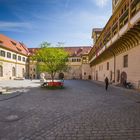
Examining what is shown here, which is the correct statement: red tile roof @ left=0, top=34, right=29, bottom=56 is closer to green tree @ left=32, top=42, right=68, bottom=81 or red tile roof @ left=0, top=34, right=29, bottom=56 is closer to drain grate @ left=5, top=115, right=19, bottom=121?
green tree @ left=32, top=42, right=68, bottom=81

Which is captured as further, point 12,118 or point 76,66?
point 76,66

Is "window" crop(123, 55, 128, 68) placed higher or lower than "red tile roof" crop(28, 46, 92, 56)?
lower

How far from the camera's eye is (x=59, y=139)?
441 cm

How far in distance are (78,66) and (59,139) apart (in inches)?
2117

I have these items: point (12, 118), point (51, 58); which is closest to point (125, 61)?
point (51, 58)

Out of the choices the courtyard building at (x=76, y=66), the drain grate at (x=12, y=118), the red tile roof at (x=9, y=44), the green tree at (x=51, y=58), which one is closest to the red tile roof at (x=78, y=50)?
the courtyard building at (x=76, y=66)

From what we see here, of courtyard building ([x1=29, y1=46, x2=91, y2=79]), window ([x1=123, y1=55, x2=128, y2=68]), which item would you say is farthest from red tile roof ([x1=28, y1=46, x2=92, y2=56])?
window ([x1=123, y1=55, x2=128, y2=68])

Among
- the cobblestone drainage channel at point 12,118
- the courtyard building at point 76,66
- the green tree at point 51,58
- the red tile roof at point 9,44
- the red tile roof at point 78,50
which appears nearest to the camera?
the cobblestone drainage channel at point 12,118

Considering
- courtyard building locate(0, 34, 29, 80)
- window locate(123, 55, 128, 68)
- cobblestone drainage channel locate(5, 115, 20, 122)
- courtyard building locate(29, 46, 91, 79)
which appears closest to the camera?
cobblestone drainage channel locate(5, 115, 20, 122)

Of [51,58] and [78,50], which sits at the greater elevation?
[78,50]

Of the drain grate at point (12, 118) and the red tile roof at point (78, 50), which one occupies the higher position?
the red tile roof at point (78, 50)

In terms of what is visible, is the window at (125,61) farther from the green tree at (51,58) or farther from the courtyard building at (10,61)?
the courtyard building at (10,61)

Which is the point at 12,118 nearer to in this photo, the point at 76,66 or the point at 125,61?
the point at 125,61

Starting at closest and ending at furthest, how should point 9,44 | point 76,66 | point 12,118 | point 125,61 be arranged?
point 12,118 < point 125,61 < point 9,44 < point 76,66
